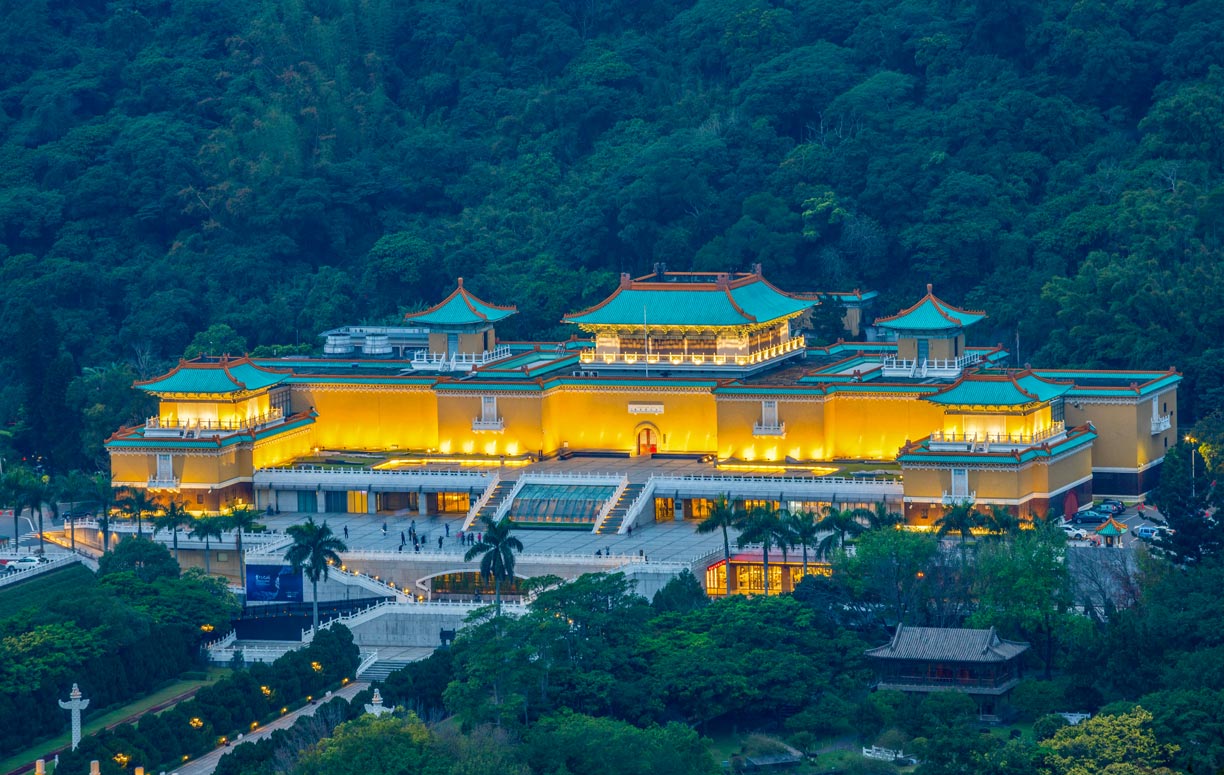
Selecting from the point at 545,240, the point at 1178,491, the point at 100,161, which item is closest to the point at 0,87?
the point at 100,161

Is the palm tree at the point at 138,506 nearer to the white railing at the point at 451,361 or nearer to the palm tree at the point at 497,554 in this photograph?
the white railing at the point at 451,361

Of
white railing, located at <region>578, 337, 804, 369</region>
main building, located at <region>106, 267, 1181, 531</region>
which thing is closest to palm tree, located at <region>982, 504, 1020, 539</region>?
main building, located at <region>106, 267, 1181, 531</region>

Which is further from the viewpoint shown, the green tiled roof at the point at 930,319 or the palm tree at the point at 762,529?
the green tiled roof at the point at 930,319

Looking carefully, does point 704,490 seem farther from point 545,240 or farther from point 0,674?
point 545,240

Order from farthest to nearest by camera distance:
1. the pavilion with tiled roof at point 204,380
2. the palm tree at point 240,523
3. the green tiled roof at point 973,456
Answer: the pavilion with tiled roof at point 204,380 → the palm tree at point 240,523 → the green tiled roof at point 973,456

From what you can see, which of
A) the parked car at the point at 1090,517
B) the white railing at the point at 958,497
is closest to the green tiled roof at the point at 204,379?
the white railing at the point at 958,497

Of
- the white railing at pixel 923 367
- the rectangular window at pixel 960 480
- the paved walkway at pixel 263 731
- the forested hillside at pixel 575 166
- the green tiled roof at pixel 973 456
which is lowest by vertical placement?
the paved walkway at pixel 263 731

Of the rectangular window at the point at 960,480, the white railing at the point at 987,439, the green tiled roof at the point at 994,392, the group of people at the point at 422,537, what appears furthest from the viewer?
the green tiled roof at the point at 994,392

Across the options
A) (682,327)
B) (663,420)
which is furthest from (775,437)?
(682,327)
